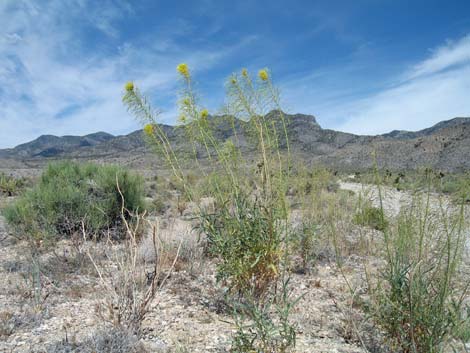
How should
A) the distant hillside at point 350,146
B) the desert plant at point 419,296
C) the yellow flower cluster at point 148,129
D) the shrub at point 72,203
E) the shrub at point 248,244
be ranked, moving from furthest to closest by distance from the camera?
the shrub at point 72,203
the distant hillside at point 350,146
the yellow flower cluster at point 148,129
the shrub at point 248,244
the desert plant at point 419,296

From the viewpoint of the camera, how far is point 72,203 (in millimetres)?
6059

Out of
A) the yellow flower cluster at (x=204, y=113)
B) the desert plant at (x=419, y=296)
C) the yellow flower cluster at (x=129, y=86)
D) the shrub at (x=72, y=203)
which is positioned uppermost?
the yellow flower cluster at (x=129, y=86)

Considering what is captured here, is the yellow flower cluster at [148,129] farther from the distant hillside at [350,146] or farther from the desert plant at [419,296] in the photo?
the desert plant at [419,296]

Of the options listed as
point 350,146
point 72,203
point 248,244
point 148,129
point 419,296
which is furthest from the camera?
point 350,146

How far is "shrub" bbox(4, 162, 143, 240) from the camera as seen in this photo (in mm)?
5719

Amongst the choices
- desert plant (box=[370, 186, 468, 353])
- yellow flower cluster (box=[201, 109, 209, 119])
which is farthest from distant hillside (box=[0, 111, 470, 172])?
desert plant (box=[370, 186, 468, 353])

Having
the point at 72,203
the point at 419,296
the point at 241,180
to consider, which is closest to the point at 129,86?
the point at 241,180

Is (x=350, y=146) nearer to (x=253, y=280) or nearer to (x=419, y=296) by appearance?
(x=253, y=280)

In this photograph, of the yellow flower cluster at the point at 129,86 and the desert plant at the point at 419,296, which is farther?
the yellow flower cluster at the point at 129,86

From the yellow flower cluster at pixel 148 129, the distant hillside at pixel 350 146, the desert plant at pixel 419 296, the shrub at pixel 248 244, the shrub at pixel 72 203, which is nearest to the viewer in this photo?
the desert plant at pixel 419 296

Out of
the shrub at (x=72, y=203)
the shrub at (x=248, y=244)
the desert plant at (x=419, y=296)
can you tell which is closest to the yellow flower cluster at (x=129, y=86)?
the shrub at (x=248, y=244)

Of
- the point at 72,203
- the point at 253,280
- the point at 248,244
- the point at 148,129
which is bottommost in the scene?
the point at 253,280

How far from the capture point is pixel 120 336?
254cm

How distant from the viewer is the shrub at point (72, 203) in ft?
18.8
